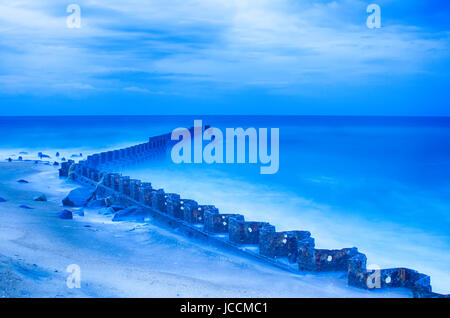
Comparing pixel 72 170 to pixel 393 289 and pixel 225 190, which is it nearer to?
pixel 225 190

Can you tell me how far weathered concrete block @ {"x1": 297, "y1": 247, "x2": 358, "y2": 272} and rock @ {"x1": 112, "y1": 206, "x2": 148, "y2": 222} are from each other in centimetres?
456

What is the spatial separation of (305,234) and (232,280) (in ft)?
4.97

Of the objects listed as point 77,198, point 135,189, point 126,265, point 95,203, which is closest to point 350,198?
point 135,189

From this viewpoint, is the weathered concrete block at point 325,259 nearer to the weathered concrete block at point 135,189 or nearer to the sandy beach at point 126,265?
the sandy beach at point 126,265

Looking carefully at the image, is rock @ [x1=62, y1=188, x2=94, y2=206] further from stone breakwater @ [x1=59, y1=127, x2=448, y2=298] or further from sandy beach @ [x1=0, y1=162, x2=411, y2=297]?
sandy beach @ [x1=0, y1=162, x2=411, y2=297]

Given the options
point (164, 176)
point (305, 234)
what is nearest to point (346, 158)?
point (164, 176)

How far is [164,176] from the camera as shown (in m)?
20.0

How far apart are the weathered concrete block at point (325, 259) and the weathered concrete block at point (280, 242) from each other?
0.40m

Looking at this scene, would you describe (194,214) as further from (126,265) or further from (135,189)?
(135,189)

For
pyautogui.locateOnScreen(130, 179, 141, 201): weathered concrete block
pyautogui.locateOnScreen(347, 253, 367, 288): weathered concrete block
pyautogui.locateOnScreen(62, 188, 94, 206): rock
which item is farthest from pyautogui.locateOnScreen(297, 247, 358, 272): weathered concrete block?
pyautogui.locateOnScreen(62, 188, 94, 206): rock

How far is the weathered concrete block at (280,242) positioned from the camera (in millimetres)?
6922

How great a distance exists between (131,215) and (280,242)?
4.37 meters

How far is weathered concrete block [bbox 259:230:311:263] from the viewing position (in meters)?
→ 6.92

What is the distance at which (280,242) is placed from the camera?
697cm
